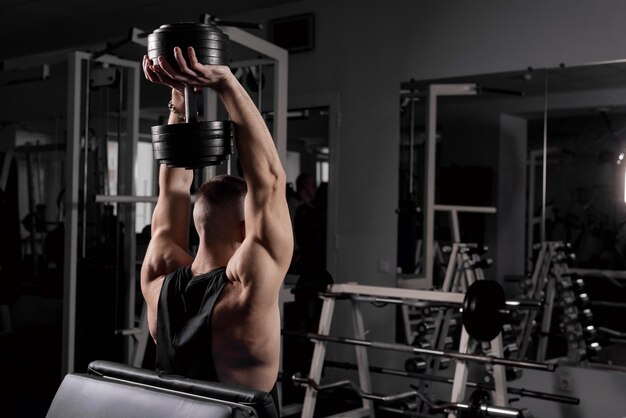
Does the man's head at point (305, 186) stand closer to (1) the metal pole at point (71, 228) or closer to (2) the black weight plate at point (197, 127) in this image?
(1) the metal pole at point (71, 228)

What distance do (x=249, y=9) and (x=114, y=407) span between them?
13.7 feet

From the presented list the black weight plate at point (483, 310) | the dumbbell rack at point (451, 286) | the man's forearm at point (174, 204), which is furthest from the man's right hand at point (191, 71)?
the dumbbell rack at point (451, 286)

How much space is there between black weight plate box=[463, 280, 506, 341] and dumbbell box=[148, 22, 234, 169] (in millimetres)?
2030

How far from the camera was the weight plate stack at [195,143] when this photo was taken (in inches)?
50.5

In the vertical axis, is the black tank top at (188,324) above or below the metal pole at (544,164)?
below

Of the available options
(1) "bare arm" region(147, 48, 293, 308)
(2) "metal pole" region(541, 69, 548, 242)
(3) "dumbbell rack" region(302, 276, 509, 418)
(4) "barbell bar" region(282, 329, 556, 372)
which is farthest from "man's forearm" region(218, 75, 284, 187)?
(2) "metal pole" region(541, 69, 548, 242)

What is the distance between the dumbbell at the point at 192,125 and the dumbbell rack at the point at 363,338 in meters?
2.18

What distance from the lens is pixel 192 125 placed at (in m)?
1.29

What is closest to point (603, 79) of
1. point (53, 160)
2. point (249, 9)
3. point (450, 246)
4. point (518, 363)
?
point (450, 246)

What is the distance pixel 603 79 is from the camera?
3.74 m

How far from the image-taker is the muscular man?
130 cm

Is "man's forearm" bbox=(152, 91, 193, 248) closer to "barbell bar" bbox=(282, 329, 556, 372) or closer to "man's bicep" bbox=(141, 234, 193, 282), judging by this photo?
"man's bicep" bbox=(141, 234, 193, 282)

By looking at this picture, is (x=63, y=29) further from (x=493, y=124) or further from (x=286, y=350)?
(x=493, y=124)

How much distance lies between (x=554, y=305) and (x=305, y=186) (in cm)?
166
